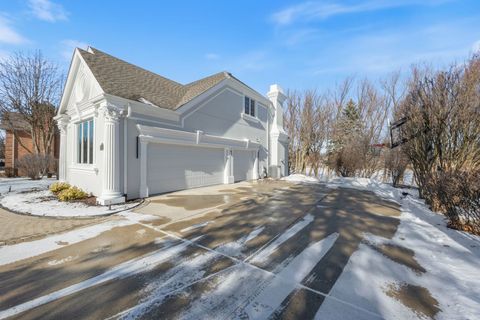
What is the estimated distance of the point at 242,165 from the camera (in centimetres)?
1484

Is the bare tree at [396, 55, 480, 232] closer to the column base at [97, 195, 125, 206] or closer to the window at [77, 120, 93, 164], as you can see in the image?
the column base at [97, 195, 125, 206]

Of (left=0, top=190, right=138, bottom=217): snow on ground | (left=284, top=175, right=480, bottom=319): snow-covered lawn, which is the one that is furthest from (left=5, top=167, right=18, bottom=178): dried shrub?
(left=284, top=175, right=480, bottom=319): snow-covered lawn

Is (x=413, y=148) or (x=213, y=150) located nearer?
(x=413, y=148)

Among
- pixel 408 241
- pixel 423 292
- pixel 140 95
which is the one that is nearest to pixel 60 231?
pixel 140 95

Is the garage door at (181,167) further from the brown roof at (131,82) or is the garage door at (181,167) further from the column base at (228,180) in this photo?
the brown roof at (131,82)

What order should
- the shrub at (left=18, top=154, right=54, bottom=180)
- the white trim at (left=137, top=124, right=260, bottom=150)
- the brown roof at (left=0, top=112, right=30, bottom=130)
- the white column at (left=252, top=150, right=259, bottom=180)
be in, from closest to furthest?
the white trim at (left=137, top=124, right=260, bottom=150), the shrub at (left=18, top=154, right=54, bottom=180), the white column at (left=252, top=150, right=259, bottom=180), the brown roof at (left=0, top=112, right=30, bottom=130)

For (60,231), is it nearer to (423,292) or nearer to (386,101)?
(423,292)

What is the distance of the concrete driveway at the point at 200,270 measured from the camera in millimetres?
2479

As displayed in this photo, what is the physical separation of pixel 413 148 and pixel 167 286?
1053 cm

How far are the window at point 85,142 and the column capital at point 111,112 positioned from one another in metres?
2.04

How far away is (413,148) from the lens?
8961 millimetres

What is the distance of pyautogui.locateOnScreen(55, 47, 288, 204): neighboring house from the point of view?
7.88 m

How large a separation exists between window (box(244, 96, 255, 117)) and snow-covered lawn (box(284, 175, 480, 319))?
39.8 ft

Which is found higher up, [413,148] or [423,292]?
[413,148]
